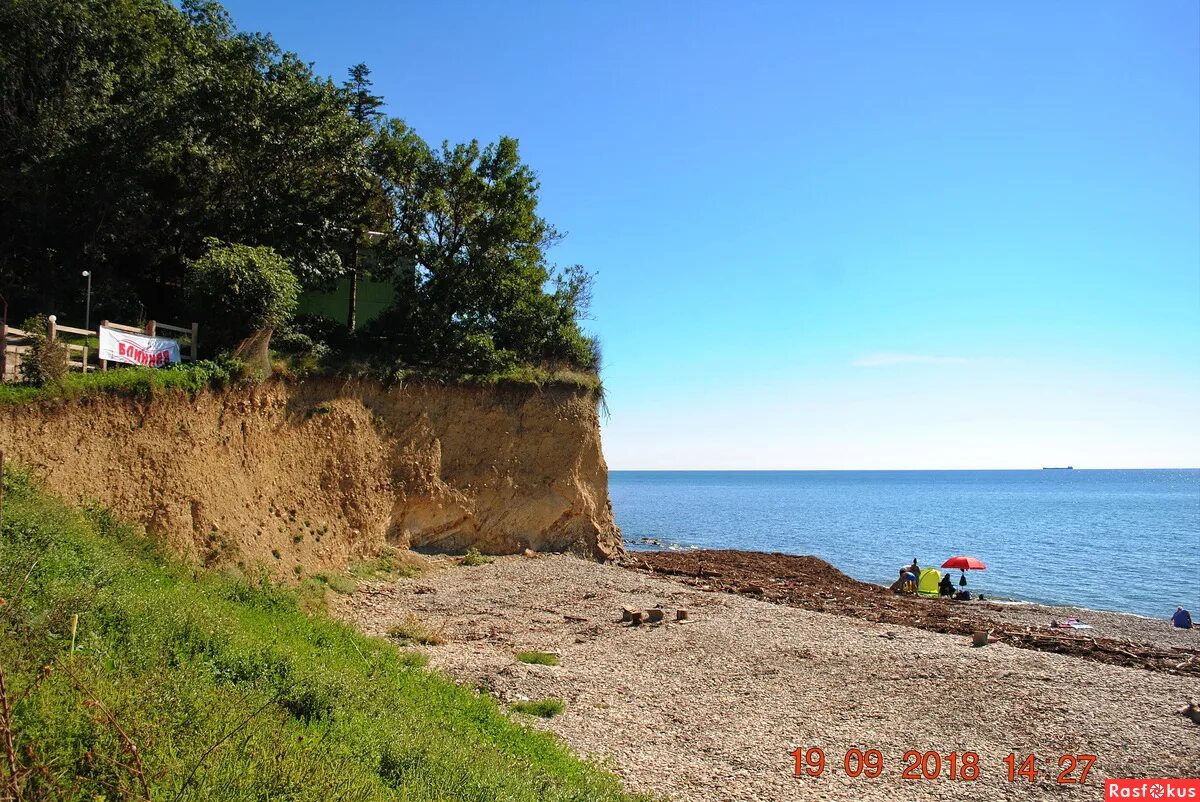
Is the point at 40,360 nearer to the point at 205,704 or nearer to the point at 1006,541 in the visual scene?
the point at 205,704

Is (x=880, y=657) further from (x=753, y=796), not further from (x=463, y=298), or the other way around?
(x=463, y=298)

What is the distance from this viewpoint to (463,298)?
30.8 metres

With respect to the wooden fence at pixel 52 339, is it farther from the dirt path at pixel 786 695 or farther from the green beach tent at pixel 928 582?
the green beach tent at pixel 928 582

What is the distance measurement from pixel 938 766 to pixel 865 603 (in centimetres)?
1571

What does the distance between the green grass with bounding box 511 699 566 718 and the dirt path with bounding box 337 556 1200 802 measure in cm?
23

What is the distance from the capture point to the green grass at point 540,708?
13961 mm

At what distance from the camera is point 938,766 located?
497 inches

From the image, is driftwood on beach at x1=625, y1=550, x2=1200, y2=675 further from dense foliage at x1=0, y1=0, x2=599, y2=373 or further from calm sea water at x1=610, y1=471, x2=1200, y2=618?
dense foliage at x1=0, y1=0, x2=599, y2=373

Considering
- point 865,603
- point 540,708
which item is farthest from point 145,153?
point 865,603

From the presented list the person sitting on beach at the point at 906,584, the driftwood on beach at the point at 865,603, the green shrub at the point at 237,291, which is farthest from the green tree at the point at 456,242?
the person sitting on beach at the point at 906,584

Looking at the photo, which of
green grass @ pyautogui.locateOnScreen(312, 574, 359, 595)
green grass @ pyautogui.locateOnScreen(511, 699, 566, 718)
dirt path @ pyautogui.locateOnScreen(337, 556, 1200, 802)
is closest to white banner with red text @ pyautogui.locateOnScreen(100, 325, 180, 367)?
green grass @ pyautogui.locateOnScreen(312, 574, 359, 595)

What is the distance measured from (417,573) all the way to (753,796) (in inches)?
710

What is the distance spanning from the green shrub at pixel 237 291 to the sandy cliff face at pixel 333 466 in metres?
2.08

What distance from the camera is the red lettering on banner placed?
1195 cm
